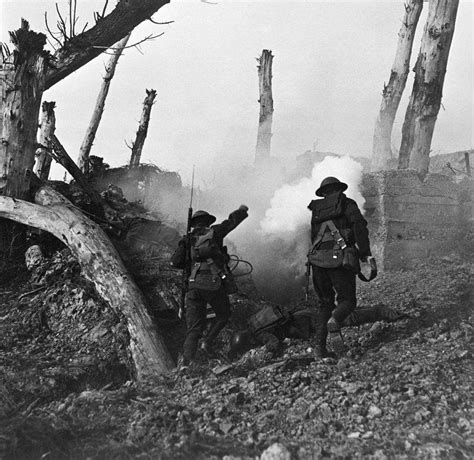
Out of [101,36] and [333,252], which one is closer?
[333,252]

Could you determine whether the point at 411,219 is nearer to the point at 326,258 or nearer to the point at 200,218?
the point at 326,258

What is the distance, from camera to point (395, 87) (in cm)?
1127

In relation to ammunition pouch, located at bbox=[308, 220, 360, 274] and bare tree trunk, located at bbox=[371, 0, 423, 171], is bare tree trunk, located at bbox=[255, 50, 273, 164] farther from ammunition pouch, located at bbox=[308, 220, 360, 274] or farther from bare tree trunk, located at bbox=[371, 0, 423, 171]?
ammunition pouch, located at bbox=[308, 220, 360, 274]

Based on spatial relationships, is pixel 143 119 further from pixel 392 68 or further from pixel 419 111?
pixel 419 111

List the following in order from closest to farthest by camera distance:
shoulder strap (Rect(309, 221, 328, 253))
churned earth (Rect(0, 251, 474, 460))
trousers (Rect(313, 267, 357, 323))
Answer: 1. churned earth (Rect(0, 251, 474, 460))
2. trousers (Rect(313, 267, 357, 323))
3. shoulder strap (Rect(309, 221, 328, 253))

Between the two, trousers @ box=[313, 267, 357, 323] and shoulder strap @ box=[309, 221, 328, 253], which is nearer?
trousers @ box=[313, 267, 357, 323]

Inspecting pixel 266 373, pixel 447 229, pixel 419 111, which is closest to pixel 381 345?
pixel 266 373

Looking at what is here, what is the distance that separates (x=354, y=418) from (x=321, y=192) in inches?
98.8

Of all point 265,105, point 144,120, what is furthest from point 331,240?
point 144,120

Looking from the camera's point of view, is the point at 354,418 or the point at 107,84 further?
the point at 107,84

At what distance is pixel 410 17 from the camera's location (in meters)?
11.3

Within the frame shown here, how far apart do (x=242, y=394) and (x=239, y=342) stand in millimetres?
1457

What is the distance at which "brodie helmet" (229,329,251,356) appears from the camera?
18.2ft

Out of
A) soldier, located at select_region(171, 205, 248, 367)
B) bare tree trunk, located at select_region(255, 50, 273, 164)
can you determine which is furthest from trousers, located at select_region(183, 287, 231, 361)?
bare tree trunk, located at select_region(255, 50, 273, 164)
